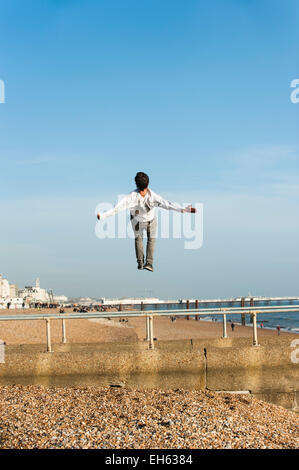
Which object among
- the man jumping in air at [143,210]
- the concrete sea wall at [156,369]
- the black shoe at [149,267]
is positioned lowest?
the concrete sea wall at [156,369]

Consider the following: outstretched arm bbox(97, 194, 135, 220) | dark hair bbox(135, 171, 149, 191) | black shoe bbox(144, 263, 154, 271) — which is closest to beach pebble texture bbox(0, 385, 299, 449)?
black shoe bbox(144, 263, 154, 271)

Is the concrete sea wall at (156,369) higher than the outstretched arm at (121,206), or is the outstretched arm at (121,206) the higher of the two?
the outstretched arm at (121,206)

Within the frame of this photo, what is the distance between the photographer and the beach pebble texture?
676 centimetres

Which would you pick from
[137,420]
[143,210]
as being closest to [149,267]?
[143,210]

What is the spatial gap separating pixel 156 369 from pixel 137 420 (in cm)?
197

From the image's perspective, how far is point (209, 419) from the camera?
760 centimetres

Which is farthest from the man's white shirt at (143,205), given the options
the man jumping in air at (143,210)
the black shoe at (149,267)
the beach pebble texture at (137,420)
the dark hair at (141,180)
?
the beach pebble texture at (137,420)

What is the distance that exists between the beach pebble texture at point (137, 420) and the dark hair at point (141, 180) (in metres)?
3.35

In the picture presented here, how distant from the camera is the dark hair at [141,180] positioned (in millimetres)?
6934

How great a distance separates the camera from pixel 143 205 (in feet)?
23.8

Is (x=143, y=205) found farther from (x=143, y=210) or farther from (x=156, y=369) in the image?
(x=156, y=369)

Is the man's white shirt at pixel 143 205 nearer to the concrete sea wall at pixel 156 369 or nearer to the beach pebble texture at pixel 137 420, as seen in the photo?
the beach pebble texture at pixel 137 420

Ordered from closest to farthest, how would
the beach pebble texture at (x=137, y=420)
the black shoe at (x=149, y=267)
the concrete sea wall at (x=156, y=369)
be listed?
the beach pebble texture at (x=137, y=420) → the black shoe at (x=149, y=267) → the concrete sea wall at (x=156, y=369)

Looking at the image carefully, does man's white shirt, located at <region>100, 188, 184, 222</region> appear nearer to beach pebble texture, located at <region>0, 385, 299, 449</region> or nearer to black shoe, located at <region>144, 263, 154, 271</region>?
black shoe, located at <region>144, 263, 154, 271</region>
